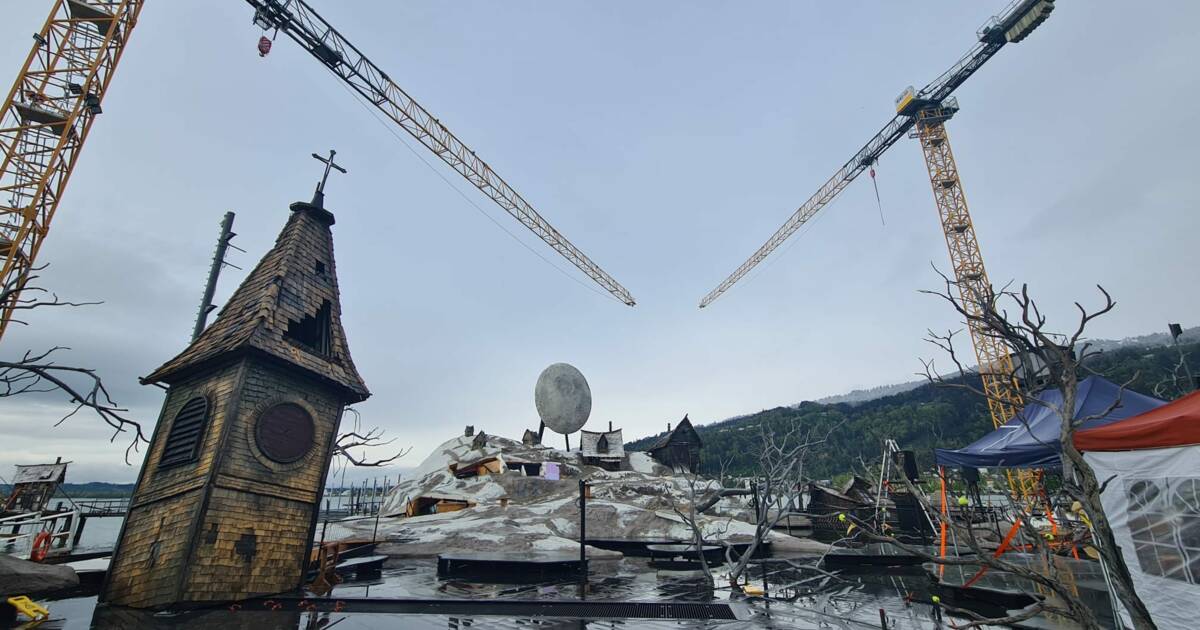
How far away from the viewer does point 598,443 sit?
165 feet

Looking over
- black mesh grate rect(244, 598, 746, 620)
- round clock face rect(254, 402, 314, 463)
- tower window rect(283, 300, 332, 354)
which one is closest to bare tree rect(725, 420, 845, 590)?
black mesh grate rect(244, 598, 746, 620)

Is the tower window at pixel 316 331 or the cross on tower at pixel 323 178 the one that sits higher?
the cross on tower at pixel 323 178

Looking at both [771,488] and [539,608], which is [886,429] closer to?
[771,488]

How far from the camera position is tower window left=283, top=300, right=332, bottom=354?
56.0ft

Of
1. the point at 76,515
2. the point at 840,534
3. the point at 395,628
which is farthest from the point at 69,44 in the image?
the point at 840,534

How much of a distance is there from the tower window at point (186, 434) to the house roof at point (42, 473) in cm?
1628

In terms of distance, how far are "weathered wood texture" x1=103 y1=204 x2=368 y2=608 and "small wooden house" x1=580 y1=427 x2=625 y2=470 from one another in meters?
34.5

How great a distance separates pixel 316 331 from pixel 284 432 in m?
4.18

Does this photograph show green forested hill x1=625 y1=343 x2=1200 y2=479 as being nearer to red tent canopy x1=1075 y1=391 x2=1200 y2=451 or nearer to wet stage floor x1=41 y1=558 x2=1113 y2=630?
wet stage floor x1=41 y1=558 x2=1113 y2=630

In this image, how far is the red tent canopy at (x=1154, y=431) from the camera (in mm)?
6395

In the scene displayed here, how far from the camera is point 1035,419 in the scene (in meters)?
13.9

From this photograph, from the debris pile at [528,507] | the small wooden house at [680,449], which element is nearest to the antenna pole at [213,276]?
the debris pile at [528,507]

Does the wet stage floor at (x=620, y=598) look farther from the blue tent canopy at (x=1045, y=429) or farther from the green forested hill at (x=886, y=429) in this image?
the green forested hill at (x=886, y=429)

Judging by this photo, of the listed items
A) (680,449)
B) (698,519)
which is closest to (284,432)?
(698,519)
